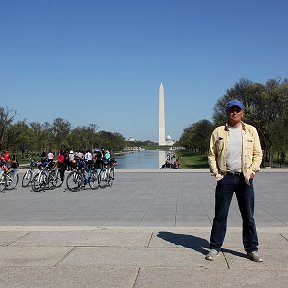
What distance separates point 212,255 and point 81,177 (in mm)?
11902

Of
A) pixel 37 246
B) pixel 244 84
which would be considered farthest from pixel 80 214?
pixel 244 84

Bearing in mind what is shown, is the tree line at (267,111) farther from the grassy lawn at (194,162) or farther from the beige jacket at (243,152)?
the beige jacket at (243,152)

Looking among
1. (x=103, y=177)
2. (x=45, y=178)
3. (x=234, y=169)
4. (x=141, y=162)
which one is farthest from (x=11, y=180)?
(x=141, y=162)

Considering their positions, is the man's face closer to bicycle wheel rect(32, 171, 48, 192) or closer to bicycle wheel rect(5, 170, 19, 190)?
bicycle wheel rect(32, 171, 48, 192)

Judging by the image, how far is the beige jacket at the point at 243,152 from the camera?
216 inches

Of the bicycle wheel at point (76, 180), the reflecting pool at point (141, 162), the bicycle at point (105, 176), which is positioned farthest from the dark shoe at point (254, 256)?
the reflecting pool at point (141, 162)

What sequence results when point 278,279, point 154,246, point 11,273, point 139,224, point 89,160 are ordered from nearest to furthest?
point 278,279 < point 11,273 < point 154,246 < point 139,224 < point 89,160

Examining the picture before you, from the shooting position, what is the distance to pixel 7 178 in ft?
56.6

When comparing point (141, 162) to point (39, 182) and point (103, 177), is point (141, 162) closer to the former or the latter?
point (103, 177)

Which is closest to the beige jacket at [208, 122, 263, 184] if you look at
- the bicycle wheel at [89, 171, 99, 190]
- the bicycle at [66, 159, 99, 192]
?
the bicycle at [66, 159, 99, 192]

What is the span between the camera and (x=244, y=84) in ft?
183

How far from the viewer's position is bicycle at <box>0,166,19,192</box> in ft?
56.3

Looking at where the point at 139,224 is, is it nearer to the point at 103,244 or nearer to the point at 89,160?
the point at 103,244

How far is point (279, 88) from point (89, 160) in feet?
124
